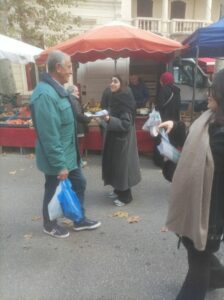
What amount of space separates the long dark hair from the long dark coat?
7.01ft

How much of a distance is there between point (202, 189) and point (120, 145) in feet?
7.62

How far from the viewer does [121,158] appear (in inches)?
161

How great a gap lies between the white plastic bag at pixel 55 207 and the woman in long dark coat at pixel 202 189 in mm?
1358

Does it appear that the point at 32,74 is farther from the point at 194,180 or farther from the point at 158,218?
the point at 194,180

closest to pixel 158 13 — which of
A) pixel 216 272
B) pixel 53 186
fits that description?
Result: pixel 53 186

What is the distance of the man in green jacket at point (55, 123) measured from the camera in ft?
9.41

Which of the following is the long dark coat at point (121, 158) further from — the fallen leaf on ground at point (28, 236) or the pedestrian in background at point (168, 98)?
the pedestrian in background at point (168, 98)

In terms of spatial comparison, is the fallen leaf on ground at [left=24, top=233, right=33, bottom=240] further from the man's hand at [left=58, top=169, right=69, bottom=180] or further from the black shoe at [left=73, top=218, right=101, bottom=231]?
the man's hand at [left=58, top=169, right=69, bottom=180]

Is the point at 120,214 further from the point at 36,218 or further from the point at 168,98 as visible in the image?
the point at 168,98

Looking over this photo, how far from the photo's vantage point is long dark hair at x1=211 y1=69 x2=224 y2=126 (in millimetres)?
1738

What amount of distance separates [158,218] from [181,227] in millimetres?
2019

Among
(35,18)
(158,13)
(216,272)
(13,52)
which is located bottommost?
(216,272)

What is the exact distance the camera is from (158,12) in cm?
2538

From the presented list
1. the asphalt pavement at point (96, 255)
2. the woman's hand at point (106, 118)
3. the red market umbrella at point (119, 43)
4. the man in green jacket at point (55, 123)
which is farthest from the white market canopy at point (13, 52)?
the man in green jacket at point (55, 123)
